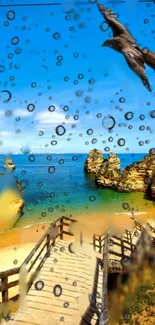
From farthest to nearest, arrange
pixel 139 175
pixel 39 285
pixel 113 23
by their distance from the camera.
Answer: pixel 139 175 → pixel 39 285 → pixel 113 23

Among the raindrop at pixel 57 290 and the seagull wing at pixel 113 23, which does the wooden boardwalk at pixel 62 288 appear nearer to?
the raindrop at pixel 57 290

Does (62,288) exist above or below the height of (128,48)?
below

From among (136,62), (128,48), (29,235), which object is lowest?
(29,235)

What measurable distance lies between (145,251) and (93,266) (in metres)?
3.41

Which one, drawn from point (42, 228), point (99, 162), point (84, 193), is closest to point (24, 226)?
point (42, 228)

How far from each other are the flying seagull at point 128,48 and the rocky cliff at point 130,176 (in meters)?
32.0

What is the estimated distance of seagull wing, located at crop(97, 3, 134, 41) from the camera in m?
2.89

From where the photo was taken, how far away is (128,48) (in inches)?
109

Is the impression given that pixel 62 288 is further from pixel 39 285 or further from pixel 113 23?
pixel 113 23

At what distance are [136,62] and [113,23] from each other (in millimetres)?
515

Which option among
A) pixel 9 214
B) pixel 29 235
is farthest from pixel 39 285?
pixel 9 214

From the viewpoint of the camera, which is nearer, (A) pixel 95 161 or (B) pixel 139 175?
(B) pixel 139 175

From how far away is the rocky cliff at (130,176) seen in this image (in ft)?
116

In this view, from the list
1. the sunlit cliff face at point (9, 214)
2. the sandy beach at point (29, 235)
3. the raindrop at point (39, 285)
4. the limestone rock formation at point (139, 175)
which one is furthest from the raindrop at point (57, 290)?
the limestone rock formation at point (139, 175)
